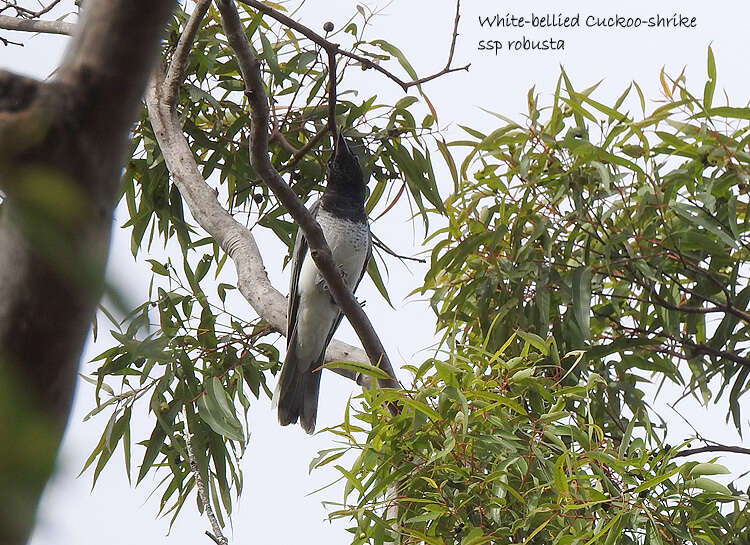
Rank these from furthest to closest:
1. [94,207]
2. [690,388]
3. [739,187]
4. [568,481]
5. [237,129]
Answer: [237,129] → [690,388] → [739,187] → [568,481] → [94,207]

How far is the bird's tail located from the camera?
8.66 feet

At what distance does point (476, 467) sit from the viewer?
1758mm

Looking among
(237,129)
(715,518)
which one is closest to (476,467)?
(715,518)

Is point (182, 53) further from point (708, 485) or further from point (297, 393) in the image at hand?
point (708, 485)

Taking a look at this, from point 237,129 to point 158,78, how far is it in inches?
11.9

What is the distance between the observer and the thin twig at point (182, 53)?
222cm

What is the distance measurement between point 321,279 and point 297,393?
38 cm

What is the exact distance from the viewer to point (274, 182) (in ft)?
5.81

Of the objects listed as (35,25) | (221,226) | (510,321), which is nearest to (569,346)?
(510,321)

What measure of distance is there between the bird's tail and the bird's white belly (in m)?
0.05

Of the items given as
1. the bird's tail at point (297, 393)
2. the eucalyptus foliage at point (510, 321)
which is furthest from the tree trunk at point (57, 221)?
the bird's tail at point (297, 393)

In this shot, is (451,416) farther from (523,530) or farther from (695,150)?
(695,150)

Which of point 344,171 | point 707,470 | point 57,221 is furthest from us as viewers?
point 344,171

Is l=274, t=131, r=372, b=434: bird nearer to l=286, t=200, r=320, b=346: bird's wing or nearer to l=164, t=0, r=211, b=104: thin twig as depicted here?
l=286, t=200, r=320, b=346: bird's wing
